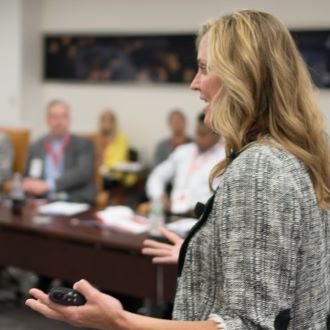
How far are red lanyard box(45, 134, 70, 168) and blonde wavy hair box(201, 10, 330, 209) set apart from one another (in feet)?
12.0

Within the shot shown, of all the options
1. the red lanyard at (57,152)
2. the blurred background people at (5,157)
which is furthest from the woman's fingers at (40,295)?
the blurred background people at (5,157)

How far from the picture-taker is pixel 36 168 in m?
4.55

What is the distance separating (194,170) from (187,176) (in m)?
0.09

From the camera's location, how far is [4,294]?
414cm

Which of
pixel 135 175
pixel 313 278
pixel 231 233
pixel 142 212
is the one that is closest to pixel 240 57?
pixel 231 233

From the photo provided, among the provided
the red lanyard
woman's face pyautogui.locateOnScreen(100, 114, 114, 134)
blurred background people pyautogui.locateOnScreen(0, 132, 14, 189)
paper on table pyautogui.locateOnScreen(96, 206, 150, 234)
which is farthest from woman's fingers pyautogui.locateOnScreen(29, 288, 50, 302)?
woman's face pyautogui.locateOnScreen(100, 114, 114, 134)

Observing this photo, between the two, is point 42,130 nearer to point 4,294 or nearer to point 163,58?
point 163,58

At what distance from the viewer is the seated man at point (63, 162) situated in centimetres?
456

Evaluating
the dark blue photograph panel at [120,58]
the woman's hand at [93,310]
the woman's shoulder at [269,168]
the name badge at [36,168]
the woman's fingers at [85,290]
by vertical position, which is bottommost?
the name badge at [36,168]

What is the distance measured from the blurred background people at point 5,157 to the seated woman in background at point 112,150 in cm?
141

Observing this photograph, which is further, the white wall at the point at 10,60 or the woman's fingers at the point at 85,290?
the white wall at the point at 10,60

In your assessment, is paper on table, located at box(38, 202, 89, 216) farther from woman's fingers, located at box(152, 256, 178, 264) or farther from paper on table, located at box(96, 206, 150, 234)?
woman's fingers, located at box(152, 256, 178, 264)

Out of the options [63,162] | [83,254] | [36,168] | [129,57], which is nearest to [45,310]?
[83,254]

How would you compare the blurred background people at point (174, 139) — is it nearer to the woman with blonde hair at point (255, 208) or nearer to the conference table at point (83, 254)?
the conference table at point (83, 254)
